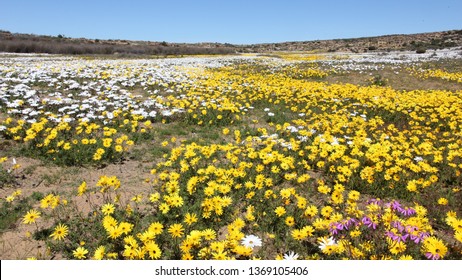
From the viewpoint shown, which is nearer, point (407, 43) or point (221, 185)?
point (221, 185)

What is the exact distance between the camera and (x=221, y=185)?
5.18 m

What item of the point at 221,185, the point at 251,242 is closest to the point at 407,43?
the point at 221,185

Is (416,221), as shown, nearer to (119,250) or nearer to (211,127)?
(119,250)

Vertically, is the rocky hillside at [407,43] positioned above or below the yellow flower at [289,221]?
above

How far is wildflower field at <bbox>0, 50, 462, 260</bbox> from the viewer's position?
13.2ft

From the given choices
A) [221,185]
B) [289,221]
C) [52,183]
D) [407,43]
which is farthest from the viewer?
[407,43]

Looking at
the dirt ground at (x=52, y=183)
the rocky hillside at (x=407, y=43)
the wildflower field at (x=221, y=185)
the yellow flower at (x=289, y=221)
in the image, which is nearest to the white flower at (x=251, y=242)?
the wildflower field at (x=221, y=185)

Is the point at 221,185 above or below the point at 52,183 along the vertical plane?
above

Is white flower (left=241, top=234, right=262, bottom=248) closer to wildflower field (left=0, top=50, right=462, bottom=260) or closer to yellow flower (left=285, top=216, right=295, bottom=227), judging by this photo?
wildflower field (left=0, top=50, right=462, bottom=260)

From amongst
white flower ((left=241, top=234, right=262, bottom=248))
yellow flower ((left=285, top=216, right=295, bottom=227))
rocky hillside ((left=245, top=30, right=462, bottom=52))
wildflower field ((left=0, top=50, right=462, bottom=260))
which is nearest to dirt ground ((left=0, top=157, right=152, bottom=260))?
wildflower field ((left=0, top=50, right=462, bottom=260))

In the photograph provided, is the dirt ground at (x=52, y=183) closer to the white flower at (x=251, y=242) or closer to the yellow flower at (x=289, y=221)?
the white flower at (x=251, y=242)

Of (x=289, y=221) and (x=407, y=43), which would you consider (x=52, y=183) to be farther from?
(x=407, y=43)

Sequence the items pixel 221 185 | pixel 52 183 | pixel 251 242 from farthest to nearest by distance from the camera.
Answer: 1. pixel 52 183
2. pixel 221 185
3. pixel 251 242

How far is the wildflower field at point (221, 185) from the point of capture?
4.03m
